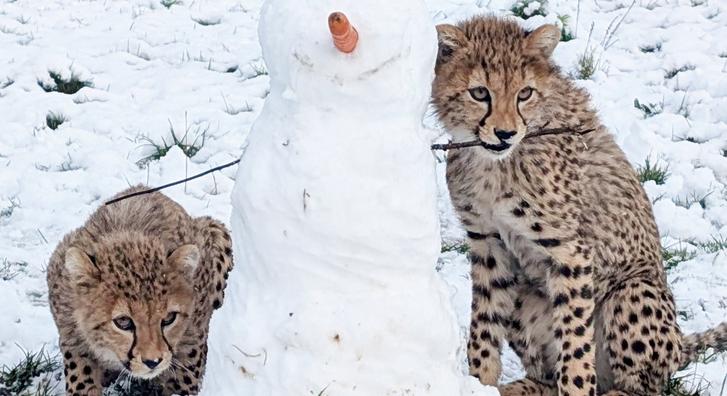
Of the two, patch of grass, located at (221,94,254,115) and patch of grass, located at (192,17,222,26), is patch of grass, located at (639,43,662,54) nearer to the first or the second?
patch of grass, located at (221,94,254,115)

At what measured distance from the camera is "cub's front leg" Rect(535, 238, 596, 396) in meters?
4.62

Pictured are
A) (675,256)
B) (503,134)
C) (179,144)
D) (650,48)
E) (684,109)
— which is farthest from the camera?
(650,48)

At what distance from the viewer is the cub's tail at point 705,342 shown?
5.00m

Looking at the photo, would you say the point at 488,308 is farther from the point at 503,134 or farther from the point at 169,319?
the point at 169,319

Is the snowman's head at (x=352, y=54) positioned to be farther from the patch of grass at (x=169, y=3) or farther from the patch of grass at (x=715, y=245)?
the patch of grass at (x=169, y=3)

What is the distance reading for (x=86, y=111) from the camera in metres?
7.41

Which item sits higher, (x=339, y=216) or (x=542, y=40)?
(x=339, y=216)

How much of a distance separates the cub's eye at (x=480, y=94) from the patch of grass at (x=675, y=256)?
1.95 meters

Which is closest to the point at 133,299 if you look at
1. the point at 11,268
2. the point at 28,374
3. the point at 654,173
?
the point at 28,374

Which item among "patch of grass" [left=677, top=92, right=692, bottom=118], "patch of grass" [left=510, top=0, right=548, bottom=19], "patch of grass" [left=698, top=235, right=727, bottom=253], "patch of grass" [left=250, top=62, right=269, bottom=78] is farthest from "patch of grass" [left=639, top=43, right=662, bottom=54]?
"patch of grass" [left=250, top=62, right=269, bottom=78]

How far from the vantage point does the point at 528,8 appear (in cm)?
849

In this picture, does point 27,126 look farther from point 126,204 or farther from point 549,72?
point 549,72

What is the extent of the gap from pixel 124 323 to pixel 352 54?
1.76 metres

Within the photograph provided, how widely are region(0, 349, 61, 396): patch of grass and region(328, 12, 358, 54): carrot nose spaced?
7.25 ft
